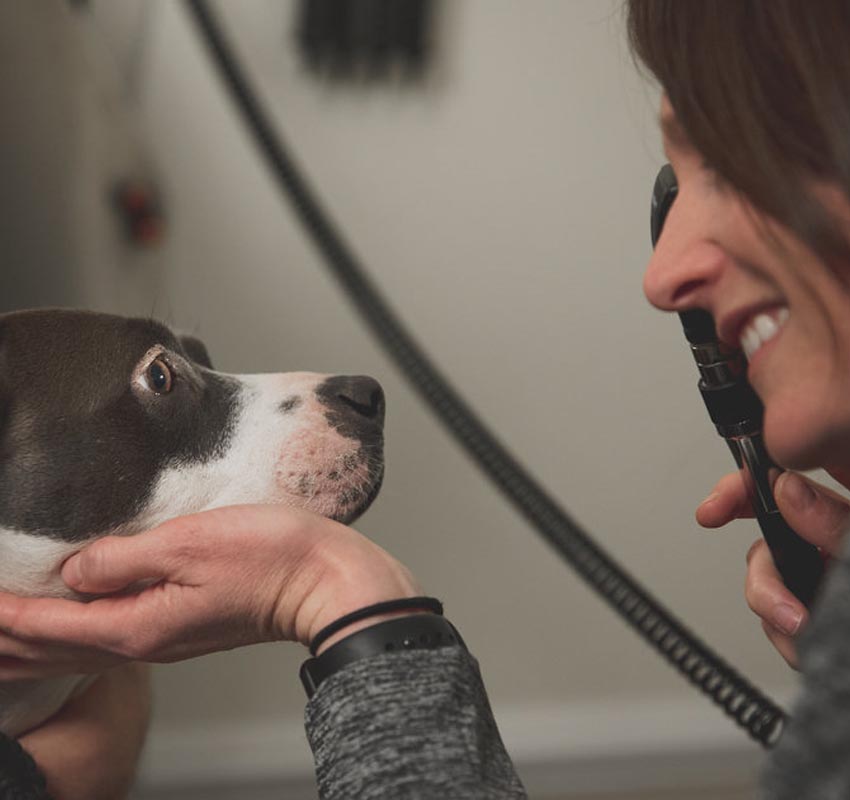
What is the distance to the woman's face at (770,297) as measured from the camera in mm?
648

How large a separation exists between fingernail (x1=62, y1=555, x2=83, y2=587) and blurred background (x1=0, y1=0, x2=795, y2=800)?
95cm

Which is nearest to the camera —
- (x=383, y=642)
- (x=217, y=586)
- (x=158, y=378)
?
(x=383, y=642)

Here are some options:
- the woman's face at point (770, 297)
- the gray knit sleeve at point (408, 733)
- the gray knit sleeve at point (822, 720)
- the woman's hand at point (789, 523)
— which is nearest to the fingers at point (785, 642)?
the woman's hand at point (789, 523)

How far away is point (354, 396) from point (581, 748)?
1.29 metres

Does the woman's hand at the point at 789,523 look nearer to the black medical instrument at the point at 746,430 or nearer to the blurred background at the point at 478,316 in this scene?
the black medical instrument at the point at 746,430

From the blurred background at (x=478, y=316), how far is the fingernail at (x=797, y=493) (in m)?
1.12

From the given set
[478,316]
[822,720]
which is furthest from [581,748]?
[822,720]

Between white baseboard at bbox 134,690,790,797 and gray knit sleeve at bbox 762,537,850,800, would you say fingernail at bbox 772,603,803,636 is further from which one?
white baseboard at bbox 134,690,790,797

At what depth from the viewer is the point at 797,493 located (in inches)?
35.4

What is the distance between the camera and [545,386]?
6.63 feet

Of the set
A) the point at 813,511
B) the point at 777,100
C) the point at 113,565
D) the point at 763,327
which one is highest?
the point at 777,100

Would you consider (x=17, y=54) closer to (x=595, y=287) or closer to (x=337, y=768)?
(x=595, y=287)

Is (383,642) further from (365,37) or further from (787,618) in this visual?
(365,37)

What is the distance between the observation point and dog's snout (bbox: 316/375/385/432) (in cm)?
107
